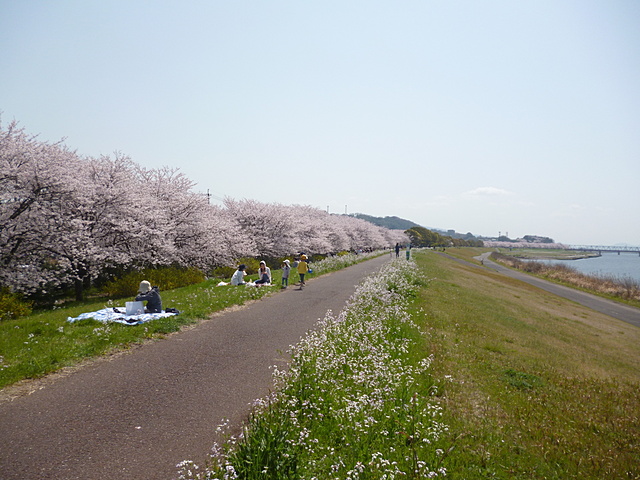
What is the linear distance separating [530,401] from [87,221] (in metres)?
19.7

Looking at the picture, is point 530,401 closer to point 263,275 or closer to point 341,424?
point 341,424

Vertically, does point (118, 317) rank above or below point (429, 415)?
above

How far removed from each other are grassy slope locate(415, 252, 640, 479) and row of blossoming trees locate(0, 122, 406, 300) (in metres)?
16.4

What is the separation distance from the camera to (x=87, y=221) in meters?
17.5

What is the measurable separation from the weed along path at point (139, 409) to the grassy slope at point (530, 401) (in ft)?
12.8

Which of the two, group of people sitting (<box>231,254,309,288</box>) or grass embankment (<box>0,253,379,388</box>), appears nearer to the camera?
grass embankment (<box>0,253,379,388</box>)

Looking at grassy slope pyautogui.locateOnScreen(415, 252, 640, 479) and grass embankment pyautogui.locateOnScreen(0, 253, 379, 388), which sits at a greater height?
grass embankment pyautogui.locateOnScreen(0, 253, 379, 388)

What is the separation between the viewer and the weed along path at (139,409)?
4.59 m

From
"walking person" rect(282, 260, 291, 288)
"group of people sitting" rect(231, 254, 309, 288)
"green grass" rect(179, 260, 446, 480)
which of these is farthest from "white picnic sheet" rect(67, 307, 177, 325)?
"walking person" rect(282, 260, 291, 288)

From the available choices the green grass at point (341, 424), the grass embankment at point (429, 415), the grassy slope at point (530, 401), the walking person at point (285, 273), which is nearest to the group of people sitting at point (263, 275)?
the walking person at point (285, 273)

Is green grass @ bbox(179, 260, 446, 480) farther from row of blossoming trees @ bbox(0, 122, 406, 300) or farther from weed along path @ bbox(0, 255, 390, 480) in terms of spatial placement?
row of blossoming trees @ bbox(0, 122, 406, 300)

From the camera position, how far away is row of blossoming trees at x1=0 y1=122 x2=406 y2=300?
1548 cm

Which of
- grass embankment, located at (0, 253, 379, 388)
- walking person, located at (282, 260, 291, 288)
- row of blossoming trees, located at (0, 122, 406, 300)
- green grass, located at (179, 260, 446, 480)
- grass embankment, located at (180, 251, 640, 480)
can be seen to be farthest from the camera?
walking person, located at (282, 260, 291, 288)

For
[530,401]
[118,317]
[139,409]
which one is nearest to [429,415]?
[530,401]
